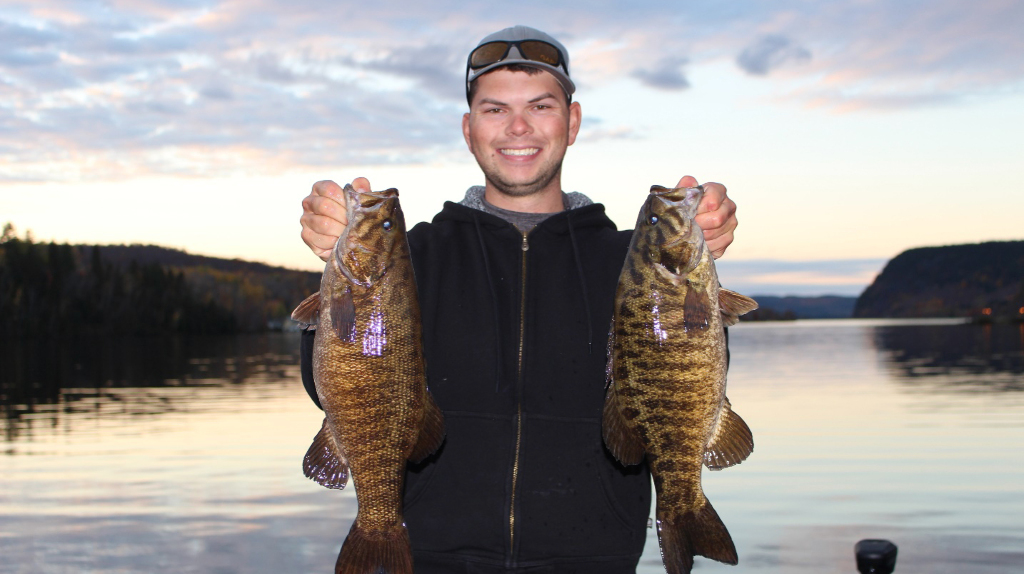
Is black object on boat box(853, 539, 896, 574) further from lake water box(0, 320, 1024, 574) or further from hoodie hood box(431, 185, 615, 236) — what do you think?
hoodie hood box(431, 185, 615, 236)

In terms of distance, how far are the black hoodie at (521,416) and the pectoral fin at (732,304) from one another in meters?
0.84

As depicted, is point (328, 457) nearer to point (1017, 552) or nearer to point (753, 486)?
point (1017, 552)

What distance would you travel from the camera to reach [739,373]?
50344mm

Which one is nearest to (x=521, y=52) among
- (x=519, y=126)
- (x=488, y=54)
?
(x=488, y=54)

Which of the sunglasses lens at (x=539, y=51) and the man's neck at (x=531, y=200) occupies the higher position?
the sunglasses lens at (x=539, y=51)

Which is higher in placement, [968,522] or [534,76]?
[534,76]

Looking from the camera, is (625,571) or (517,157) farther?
(517,157)

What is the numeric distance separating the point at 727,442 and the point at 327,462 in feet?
6.02

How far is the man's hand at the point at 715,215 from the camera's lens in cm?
396

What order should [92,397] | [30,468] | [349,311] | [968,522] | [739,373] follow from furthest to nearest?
1. [739,373]
2. [92,397]
3. [30,468]
4. [968,522]
5. [349,311]

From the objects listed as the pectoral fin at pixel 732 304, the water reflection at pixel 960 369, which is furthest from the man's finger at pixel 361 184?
the water reflection at pixel 960 369

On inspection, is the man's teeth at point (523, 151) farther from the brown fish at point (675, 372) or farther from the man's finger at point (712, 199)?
the man's finger at point (712, 199)

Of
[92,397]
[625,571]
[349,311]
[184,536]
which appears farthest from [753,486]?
[92,397]

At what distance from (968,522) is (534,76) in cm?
1494
